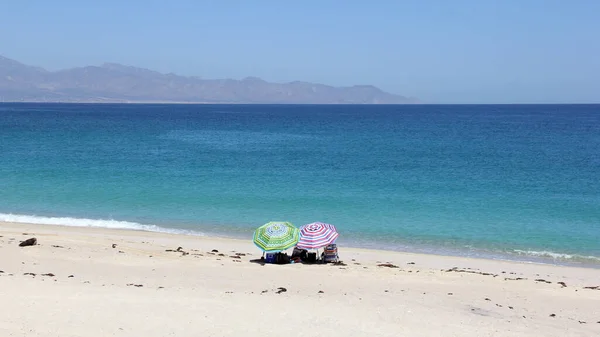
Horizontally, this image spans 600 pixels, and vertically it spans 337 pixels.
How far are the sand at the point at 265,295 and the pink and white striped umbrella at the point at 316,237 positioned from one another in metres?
0.65

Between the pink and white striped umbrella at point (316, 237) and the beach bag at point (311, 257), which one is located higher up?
the pink and white striped umbrella at point (316, 237)

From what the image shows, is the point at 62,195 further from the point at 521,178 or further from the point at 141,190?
the point at 521,178

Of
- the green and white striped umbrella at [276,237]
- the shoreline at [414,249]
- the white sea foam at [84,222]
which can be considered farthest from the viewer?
the white sea foam at [84,222]

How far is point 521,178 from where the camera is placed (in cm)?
3844

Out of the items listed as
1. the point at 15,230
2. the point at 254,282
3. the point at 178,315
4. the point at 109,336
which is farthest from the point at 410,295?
the point at 15,230

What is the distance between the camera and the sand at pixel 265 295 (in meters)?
10.2

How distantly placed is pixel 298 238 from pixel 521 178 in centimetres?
2603

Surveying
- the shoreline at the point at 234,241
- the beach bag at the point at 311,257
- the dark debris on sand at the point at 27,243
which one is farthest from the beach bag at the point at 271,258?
the dark debris on sand at the point at 27,243

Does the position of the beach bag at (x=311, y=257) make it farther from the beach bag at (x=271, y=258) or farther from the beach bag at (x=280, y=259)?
the beach bag at (x=271, y=258)

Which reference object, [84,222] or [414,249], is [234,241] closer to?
[414,249]

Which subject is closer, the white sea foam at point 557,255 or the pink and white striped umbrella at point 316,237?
the pink and white striped umbrella at point 316,237

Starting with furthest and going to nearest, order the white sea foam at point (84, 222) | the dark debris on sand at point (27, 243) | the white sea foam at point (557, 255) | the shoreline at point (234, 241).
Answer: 1. the white sea foam at point (84, 222)
2. the white sea foam at point (557, 255)
3. the shoreline at point (234, 241)
4. the dark debris on sand at point (27, 243)

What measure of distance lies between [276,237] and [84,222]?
1189cm

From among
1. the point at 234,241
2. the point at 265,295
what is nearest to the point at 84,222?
the point at 234,241
